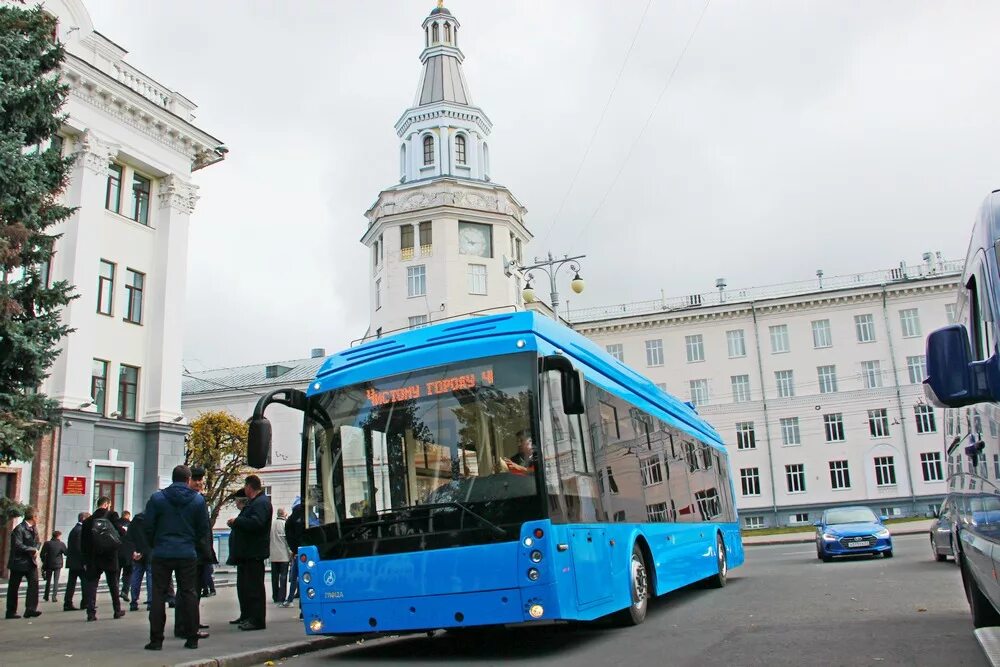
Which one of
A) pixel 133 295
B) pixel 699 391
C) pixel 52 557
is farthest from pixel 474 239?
pixel 52 557

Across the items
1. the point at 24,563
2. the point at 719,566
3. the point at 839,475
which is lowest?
the point at 719,566

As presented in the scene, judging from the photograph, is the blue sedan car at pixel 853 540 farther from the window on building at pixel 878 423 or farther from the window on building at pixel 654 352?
the window on building at pixel 654 352

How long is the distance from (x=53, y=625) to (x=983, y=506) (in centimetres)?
1290

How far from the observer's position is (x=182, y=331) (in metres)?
32.4

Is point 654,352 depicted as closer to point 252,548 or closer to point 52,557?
point 52,557

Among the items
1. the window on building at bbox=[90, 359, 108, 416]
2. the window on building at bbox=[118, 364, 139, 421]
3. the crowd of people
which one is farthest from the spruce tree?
the window on building at bbox=[118, 364, 139, 421]

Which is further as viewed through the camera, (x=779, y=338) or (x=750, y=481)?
(x=779, y=338)

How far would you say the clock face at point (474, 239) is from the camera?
57.2 meters

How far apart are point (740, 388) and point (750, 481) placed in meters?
6.85

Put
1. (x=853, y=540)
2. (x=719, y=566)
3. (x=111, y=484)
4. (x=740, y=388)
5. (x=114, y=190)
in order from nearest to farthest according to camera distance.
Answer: (x=719, y=566) → (x=853, y=540) → (x=111, y=484) → (x=114, y=190) → (x=740, y=388)

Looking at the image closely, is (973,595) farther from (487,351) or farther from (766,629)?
(487,351)

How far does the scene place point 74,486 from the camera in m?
26.9

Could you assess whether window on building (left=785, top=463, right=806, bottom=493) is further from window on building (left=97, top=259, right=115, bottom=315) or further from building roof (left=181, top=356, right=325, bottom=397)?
window on building (left=97, top=259, right=115, bottom=315)

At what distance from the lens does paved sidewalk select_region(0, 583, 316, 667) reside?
912cm
